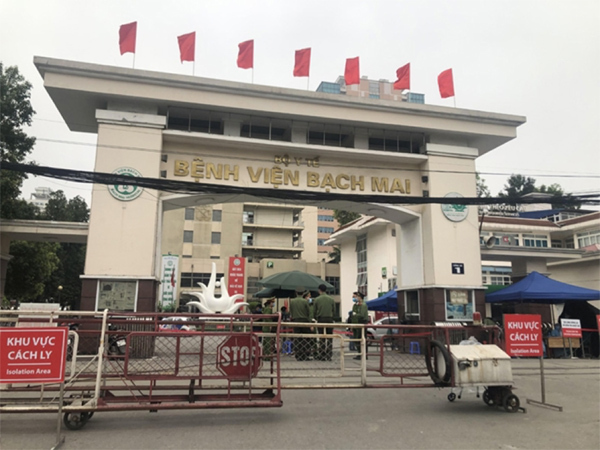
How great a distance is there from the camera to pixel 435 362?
614cm

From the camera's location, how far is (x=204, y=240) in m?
44.5

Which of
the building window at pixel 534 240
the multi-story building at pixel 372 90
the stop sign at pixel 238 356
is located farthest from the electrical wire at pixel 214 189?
the multi-story building at pixel 372 90

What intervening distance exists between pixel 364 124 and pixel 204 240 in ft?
111

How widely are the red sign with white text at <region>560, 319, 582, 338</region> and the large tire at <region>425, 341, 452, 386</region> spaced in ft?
29.9

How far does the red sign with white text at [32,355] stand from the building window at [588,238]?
28614mm

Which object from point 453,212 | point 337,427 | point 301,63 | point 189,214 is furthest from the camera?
point 189,214

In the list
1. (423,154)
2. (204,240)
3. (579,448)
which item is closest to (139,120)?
(423,154)

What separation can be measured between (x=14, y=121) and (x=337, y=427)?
1862 cm

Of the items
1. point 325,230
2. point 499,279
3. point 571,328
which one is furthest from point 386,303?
point 325,230

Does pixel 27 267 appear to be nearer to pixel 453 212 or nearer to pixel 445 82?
pixel 453 212

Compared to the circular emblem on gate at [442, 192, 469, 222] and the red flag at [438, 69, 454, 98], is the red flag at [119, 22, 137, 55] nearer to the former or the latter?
the red flag at [438, 69, 454, 98]

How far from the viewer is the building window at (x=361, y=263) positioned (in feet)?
97.0

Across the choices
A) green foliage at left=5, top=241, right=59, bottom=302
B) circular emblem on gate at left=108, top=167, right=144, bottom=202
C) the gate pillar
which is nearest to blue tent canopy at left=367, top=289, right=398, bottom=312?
the gate pillar

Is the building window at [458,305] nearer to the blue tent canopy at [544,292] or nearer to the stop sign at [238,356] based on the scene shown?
the blue tent canopy at [544,292]
